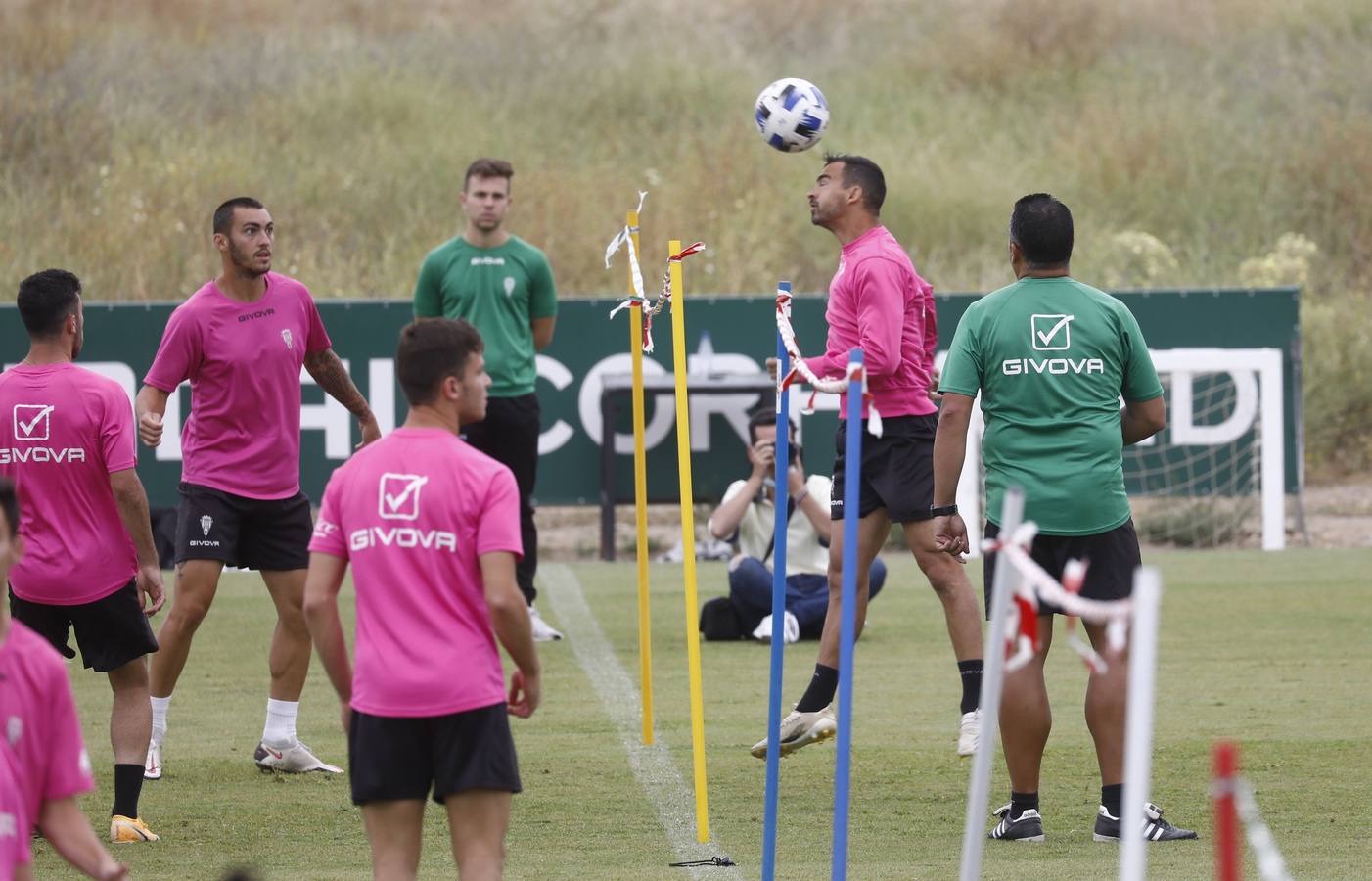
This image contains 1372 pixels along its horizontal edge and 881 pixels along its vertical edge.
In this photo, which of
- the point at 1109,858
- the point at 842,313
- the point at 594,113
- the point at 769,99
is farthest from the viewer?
the point at 594,113

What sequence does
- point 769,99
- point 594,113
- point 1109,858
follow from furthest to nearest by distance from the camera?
point 594,113, point 769,99, point 1109,858

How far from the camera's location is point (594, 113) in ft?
95.7

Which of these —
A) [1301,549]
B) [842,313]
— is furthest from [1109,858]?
[1301,549]

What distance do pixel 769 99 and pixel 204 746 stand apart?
3656 millimetres

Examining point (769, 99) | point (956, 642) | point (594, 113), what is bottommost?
point (956, 642)

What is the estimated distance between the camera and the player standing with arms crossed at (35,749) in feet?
12.6

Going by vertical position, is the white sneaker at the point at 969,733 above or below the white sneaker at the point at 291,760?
above

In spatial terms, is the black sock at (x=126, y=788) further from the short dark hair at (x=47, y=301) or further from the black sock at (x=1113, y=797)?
the black sock at (x=1113, y=797)

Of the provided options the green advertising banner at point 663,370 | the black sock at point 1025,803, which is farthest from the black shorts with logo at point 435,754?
the green advertising banner at point 663,370

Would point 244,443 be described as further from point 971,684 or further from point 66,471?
point 971,684

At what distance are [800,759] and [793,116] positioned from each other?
267cm

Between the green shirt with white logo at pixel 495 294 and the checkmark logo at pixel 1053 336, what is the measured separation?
14.8ft

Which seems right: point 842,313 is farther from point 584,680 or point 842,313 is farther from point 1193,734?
point 584,680

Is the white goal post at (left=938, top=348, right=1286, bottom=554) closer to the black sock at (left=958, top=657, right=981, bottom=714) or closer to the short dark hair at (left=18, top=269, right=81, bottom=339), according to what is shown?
the black sock at (left=958, top=657, right=981, bottom=714)
